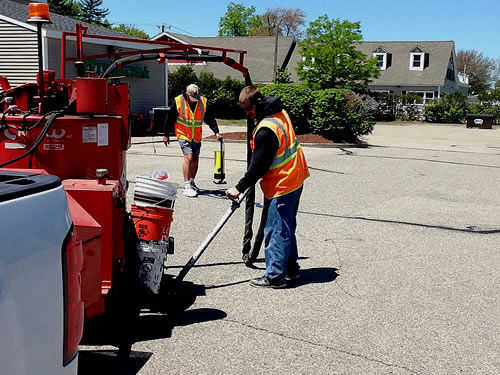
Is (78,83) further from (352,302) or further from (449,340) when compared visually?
(449,340)

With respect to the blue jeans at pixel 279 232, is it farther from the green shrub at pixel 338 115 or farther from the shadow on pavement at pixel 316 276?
the green shrub at pixel 338 115

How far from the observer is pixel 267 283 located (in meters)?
5.31

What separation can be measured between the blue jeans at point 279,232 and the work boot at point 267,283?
0.17ft

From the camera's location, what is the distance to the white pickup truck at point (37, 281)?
1.74 meters

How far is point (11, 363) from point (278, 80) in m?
35.3

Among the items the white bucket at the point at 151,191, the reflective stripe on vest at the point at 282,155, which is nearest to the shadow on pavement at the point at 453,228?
the reflective stripe on vest at the point at 282,155

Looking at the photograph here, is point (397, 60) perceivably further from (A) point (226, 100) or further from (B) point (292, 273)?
(B) point (292, 273)

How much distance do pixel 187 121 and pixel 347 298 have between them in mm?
5553

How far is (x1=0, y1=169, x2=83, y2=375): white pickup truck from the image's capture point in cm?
174

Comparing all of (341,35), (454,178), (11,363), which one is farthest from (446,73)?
(11,363)

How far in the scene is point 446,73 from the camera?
51.5 meters

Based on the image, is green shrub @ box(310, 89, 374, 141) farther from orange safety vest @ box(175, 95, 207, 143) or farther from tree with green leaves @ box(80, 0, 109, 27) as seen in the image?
tree with green leaves @ box(80, 0, 109, 27)

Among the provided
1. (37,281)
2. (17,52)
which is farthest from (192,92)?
(17,52)

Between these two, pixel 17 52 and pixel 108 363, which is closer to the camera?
pixel 108 363
